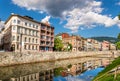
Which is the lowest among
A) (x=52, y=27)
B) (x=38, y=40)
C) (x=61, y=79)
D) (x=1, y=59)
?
(x=61, y=79)

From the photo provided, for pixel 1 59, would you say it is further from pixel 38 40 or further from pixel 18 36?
pixel 38 40

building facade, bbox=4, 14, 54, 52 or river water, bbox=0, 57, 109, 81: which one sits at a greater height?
building facade, bbox=4, 14, 54, 52

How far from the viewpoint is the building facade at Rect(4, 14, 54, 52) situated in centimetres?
8900

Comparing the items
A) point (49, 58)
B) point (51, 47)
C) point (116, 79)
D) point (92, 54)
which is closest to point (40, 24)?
point (51, 47)

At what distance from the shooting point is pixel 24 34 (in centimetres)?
9519

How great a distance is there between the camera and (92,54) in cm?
14462

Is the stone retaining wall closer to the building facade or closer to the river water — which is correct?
the river water

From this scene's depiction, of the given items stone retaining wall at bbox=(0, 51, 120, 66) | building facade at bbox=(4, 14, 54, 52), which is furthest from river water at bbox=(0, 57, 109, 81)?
building facade at bbox=(4, 14, 54, 52)

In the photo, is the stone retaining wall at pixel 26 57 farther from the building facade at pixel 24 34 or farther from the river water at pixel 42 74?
the building facade at pixel 24 34

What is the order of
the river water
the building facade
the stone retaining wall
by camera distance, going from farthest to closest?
the building facade < the stone retaining wall < the river water

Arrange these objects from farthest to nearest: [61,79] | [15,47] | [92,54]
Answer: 1. [92,54]
2. [15,47]
3. [61,79]

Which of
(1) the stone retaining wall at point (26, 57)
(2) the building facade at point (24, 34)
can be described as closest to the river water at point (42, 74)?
(1) the stone retaining wall at point (26, 57)

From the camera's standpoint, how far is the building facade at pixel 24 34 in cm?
8900

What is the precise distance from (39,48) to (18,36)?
19797 millimetres
